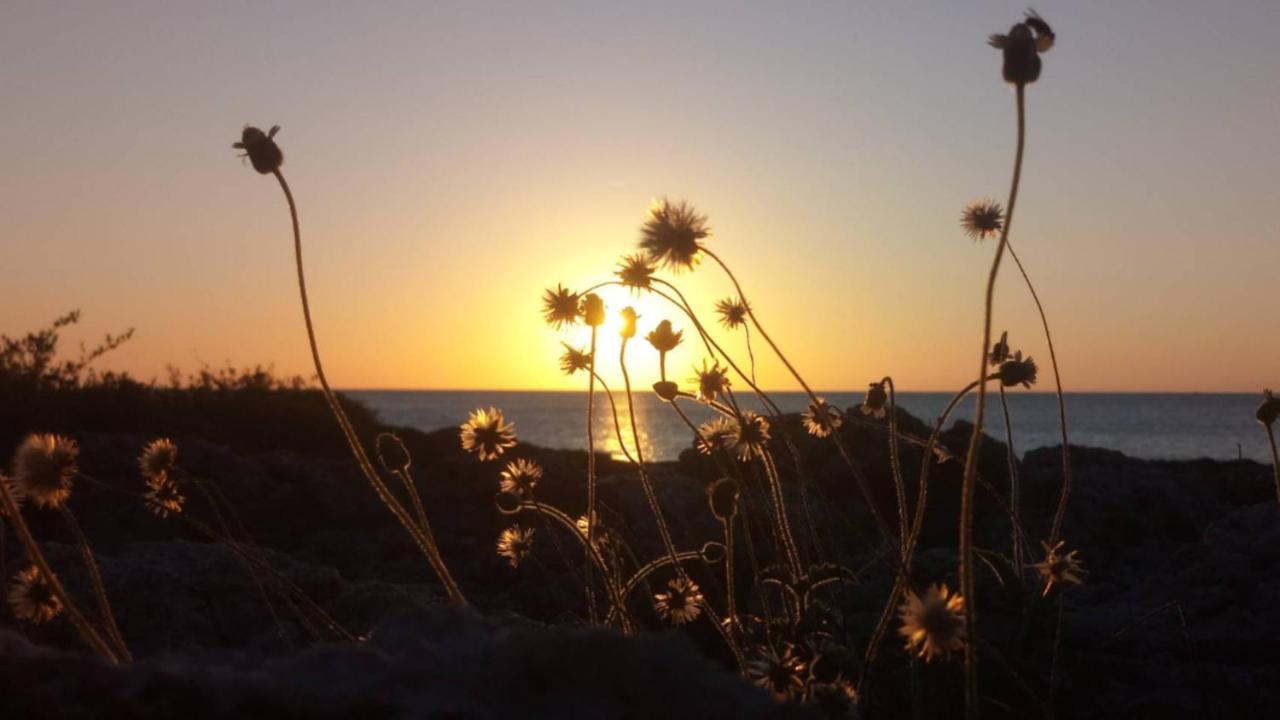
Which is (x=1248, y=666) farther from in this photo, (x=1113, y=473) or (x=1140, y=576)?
(x=1113, y=473)

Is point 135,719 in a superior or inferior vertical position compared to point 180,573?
superior

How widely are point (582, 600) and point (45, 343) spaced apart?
16.8 m

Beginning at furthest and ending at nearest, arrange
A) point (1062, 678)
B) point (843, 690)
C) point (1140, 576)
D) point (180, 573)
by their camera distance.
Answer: point (1140, 576) < point (180, 573) < point (1062, 678) < point (843, 690)

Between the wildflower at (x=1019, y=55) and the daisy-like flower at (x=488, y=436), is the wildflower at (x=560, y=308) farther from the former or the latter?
the wildflower at (x=1019, y=55)

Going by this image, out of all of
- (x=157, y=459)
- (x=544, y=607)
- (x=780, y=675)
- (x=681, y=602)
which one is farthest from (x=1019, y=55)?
(x=544, y=607)

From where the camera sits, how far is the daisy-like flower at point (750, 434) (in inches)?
165

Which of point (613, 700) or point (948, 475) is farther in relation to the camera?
point (948, 475)

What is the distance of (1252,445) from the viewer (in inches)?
3204

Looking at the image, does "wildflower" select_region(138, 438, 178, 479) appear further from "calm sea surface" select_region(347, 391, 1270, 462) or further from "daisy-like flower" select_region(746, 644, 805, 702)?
"calm sea surface" select_region(347, 391, 1270, 462)

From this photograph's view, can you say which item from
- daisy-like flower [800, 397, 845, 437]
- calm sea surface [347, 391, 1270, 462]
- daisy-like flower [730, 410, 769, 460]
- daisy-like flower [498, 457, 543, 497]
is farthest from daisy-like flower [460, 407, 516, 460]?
calm sea surface [347, 391, 1270, 462]

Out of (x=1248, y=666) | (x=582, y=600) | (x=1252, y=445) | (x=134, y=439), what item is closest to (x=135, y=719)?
(x=1248, y=666)

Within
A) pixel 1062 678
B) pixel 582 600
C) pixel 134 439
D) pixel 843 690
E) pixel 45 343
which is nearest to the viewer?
pixel 843 690

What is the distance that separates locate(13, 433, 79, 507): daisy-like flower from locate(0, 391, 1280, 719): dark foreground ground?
0.58 m

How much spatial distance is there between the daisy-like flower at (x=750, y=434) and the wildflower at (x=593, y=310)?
69cm
